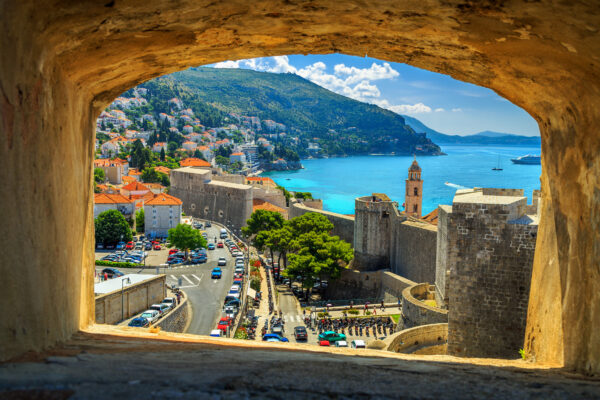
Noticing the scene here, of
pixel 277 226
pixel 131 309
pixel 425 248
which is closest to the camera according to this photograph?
pixel 131 309

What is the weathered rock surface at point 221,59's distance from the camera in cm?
258

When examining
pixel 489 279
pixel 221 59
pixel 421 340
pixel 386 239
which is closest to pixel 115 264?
pixel 386 239

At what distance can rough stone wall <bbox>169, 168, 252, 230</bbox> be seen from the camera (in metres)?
41.9

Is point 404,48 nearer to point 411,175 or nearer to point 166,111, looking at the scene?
point 411,175

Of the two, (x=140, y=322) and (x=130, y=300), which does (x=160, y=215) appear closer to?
(x=130, y=300)

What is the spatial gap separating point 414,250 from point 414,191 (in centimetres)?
1725

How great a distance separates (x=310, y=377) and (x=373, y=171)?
135 metres

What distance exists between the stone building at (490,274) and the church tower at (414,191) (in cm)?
3160

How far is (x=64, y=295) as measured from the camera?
11.0ft

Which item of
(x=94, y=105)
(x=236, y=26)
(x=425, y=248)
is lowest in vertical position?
(x=425, y=248)

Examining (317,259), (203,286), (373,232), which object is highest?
(373,232)

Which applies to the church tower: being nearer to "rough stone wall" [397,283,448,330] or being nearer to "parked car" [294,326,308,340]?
"parked car" [294,326,308,340]

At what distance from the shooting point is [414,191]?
41219mm

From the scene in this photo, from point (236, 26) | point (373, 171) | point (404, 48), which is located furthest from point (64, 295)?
point (373, 171)
